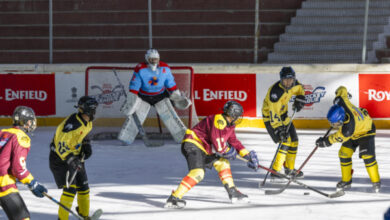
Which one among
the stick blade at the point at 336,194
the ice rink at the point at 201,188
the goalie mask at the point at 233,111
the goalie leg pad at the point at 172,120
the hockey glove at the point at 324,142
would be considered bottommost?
the ice rink at the point at 201,188

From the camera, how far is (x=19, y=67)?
10.6 metres

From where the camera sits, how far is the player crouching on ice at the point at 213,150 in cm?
600

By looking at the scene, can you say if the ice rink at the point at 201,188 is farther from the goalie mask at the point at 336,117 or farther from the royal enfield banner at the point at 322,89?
the royal enfield banner at the point at 322,89

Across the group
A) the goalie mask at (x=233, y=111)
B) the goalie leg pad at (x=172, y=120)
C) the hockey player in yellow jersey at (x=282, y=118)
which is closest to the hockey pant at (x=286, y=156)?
the hockey player in yellow jersey at (x=282, y=118)

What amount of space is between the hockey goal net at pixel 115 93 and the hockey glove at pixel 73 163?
4.52m

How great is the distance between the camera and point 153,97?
30.6 feet

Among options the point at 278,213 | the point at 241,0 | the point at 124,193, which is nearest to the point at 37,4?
the point at 241,0

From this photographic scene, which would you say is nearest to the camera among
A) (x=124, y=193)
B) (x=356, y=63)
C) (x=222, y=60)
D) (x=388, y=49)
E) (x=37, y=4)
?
(x=124, y=193)

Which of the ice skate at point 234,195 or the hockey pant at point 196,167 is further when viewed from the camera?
the ice skate at point 234,195

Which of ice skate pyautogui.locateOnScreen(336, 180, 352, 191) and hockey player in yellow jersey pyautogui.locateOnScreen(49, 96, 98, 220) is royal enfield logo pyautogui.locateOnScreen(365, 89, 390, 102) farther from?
hockey player in yellow jersey pyautogui.locateOnScreen(49, 96, 98, 220)

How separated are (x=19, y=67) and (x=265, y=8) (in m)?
4.52

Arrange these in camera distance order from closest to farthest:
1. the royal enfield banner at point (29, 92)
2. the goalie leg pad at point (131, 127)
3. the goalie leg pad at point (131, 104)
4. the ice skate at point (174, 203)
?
the ice skate at point (174, 203) < the goalie leg pad at point (131, 104) < the goalie leg pad at point (131, 127) < the royal enfield banner at point (29, 92)

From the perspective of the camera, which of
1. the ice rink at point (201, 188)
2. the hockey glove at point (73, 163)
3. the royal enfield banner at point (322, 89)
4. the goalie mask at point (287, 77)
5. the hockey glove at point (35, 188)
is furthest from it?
the royal enfield banner at point (322, 89)

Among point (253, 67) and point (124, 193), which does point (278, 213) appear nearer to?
point (124, 193)
